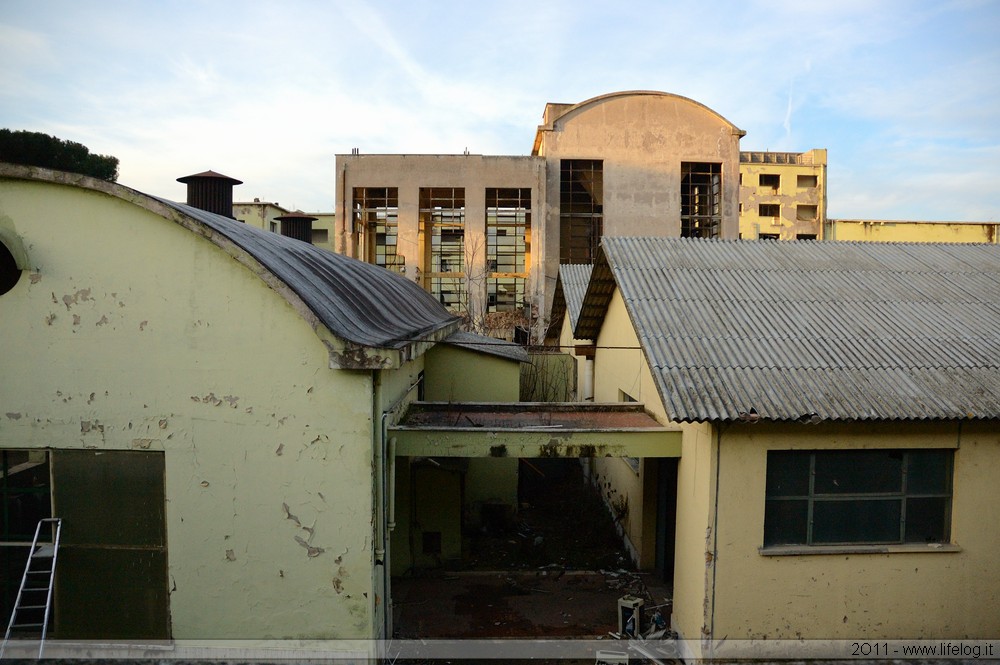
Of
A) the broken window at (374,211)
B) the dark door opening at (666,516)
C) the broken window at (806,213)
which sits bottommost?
the dark door opening at (666,516)

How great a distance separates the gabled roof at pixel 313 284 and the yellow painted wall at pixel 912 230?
154 feet

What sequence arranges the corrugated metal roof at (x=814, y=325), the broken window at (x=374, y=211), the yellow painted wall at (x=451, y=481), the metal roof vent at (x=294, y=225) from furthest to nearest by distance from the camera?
the broken window at (x=374, y=211)
the metal roof vent at (x=294, y=225)
the yellow painted wall at (x=451, y=481)
the corrugated metal roof at (x=814, y=325)

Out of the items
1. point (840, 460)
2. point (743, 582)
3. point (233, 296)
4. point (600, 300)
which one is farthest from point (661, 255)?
point (233, 296)

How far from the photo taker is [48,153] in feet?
71.1

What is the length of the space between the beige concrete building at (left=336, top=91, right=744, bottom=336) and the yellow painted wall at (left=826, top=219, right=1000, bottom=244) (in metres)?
23.4

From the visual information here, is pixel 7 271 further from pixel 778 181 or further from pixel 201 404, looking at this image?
pixel 778 181

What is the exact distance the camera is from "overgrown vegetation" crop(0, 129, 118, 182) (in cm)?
2012

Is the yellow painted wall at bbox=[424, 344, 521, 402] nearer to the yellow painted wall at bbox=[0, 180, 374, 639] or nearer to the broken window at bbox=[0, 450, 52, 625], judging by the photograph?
the yellow painted wall at bbox=[0, 180, 374, 639]

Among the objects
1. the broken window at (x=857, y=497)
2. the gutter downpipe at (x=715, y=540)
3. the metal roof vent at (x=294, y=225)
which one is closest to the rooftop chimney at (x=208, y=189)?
the metal roof vent at (x=294, y=225)

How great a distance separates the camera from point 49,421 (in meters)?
6.69

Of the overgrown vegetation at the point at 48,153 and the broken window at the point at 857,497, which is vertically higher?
the overgrown vegetation at the point at 48,153

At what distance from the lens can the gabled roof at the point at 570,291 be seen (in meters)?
18.8

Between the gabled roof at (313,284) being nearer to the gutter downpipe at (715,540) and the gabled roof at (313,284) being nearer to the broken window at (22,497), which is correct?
the broken window at (22,497)

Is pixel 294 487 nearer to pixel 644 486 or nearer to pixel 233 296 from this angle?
pixel 233 296
